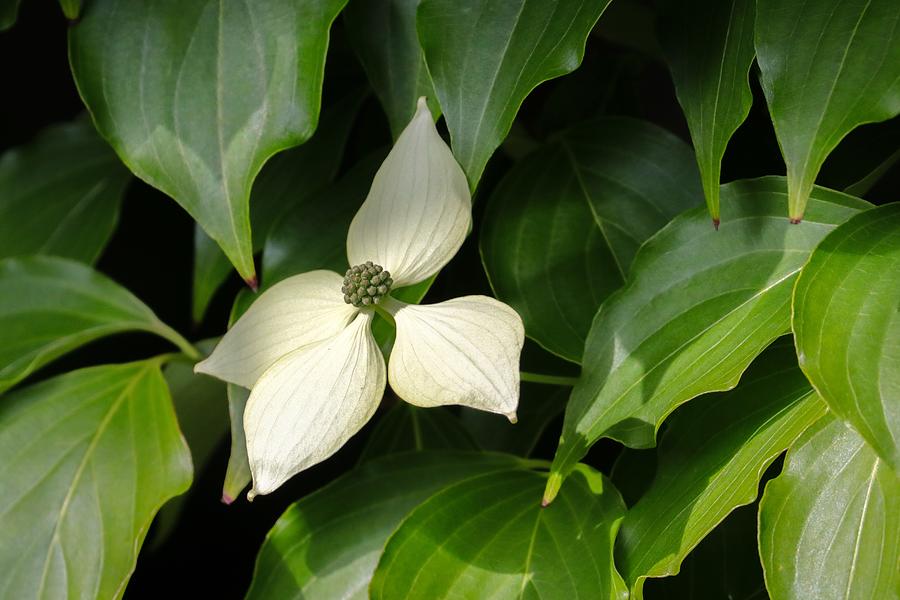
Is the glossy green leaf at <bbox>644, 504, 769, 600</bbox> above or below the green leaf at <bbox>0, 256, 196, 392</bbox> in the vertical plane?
below

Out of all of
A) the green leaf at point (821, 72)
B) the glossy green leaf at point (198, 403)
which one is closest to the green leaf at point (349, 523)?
the glossy green leaf at point (198, 403)

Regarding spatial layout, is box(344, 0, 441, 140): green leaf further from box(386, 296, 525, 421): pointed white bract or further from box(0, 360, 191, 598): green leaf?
box(0, 360, 191, 598): green leaf

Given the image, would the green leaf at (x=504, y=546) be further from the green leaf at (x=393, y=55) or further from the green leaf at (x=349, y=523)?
the green leaf at (x=393, y=55)

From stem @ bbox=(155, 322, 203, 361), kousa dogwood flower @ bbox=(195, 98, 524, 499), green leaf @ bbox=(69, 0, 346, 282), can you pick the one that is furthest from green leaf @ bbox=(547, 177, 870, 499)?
stem @ bbox=(155, 322, 203, 361)

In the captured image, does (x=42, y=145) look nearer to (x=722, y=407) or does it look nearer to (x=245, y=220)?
(x=245, y=220)

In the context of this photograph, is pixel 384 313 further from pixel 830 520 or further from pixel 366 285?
pixel 830 520
